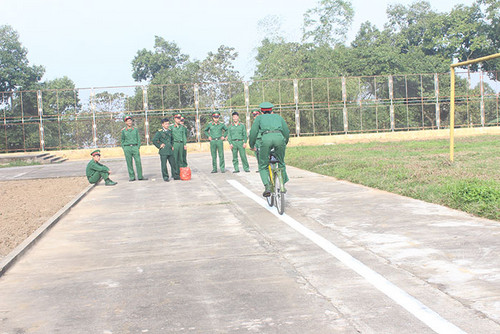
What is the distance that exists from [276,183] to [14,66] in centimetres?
5028

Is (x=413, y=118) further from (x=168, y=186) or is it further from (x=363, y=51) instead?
(x=168, y=186)

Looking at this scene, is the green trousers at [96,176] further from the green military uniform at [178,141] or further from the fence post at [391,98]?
the fence post at [391,98]

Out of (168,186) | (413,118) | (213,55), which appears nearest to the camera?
(168,186)

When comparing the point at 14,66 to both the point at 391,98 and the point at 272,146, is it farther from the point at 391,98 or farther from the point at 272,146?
the point at 272,146

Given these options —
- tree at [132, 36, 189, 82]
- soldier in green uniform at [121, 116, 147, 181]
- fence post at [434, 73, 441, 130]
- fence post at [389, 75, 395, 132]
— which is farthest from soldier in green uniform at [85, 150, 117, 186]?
tree at [132, 36, 189, 82]

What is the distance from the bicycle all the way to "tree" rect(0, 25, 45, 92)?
4864 centimetres

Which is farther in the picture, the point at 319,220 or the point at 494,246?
the point at 319,220

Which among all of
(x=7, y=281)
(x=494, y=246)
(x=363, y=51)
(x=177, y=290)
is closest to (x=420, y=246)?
(x=494, y=246)

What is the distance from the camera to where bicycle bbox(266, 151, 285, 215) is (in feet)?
29.9

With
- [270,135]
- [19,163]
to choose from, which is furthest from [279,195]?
[19,163]

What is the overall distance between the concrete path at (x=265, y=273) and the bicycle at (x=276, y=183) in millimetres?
230

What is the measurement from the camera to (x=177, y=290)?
516 cm

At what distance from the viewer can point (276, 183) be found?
9383 millimetres

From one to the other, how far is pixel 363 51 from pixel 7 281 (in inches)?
2209
